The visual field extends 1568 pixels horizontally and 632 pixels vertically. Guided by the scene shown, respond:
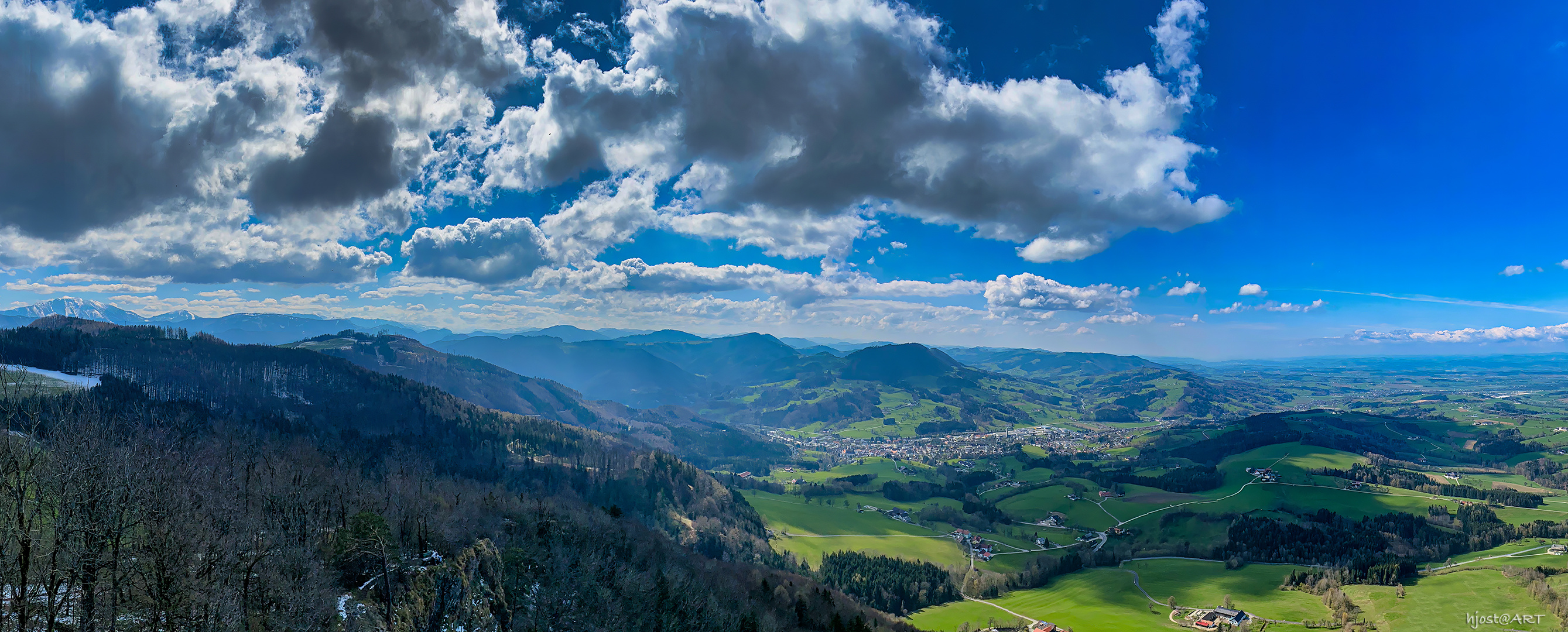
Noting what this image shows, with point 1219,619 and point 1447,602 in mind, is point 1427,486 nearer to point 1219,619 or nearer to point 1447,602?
point 1447,602

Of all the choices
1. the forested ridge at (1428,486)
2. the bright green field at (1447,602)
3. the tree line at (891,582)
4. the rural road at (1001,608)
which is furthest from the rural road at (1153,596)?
the forested ridge at (1428,486)

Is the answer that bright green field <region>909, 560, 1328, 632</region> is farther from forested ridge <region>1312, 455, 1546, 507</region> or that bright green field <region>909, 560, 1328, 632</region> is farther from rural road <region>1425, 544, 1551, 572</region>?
forested ridge <region>1312, 455, 1546, 507</region>

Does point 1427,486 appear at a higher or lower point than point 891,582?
higher

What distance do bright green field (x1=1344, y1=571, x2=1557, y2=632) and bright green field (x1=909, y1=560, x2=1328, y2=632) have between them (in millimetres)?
8745

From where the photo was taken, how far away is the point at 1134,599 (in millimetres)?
117938

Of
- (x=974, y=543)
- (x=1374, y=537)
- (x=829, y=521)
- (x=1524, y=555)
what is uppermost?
(x=1524, y=555)

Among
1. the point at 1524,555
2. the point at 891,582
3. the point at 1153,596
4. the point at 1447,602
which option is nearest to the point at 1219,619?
the point at 1153,596

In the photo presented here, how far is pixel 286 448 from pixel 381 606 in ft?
272

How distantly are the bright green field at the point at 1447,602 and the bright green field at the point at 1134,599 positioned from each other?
8745 millimetres

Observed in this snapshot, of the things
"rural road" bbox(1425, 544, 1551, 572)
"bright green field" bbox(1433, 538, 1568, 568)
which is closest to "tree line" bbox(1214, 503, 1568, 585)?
"bright green field" bbox(1433, 538, 1568, 568)

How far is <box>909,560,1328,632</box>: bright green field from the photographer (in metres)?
105

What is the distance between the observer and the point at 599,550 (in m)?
66.3

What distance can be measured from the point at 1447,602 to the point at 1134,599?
158 feet

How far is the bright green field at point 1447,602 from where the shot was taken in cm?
9288
